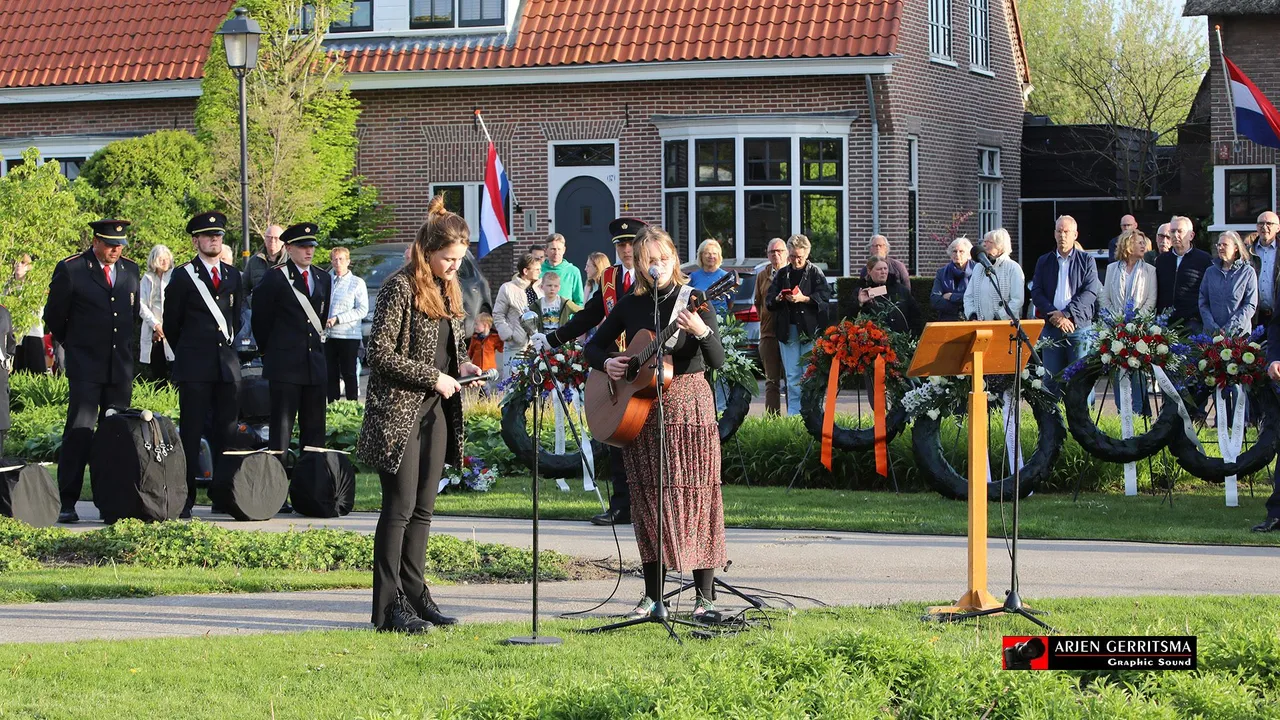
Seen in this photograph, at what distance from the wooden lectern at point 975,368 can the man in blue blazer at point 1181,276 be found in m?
7.55

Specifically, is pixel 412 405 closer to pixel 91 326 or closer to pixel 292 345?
pixel 292 345

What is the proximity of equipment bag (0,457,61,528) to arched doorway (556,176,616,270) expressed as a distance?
15.5 m

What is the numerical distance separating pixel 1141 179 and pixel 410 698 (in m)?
29.0

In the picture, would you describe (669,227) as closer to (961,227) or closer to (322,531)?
(961,227)

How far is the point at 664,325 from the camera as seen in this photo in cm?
786

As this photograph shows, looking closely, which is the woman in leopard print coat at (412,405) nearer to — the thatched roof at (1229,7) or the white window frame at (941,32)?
the thatched roof at (1229,7)

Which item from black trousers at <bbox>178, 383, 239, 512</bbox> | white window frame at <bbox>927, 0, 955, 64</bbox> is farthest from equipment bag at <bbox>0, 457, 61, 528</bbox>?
white window frame at <bbox>927, 0, 955, 64</bbox>

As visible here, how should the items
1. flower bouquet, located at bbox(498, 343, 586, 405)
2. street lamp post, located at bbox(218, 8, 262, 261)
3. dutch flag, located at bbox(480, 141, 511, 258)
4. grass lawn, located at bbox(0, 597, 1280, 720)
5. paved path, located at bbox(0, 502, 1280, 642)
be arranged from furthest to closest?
dutch flag, located at bbox(480, 141, 511, 258) < street lamp post, located at bbox(218, 8, 262, 261) < flower bouquet, located at bbox(498, 343, 586, 405) < paved path, located at bbox(0, 502, 1280, 642) < grass lawn, located at bbox(0, 597, 1280, 720)

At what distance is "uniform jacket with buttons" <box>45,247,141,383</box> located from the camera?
472 inches

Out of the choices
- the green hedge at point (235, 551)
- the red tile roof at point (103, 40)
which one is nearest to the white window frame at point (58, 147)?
the red tile roof at point (103, 40)

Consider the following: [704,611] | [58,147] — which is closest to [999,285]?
[704,611]

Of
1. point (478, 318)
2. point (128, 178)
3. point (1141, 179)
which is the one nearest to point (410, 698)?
point (478, 318)

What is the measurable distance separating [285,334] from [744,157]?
14.4 m

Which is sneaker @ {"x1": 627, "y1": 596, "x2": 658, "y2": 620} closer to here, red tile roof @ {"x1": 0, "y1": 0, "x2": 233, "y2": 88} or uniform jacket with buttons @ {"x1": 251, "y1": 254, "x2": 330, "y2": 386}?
uniform jacket with buttons @ {"x1": 251, "y1": 254, "x2": 330, "y2": 386}
